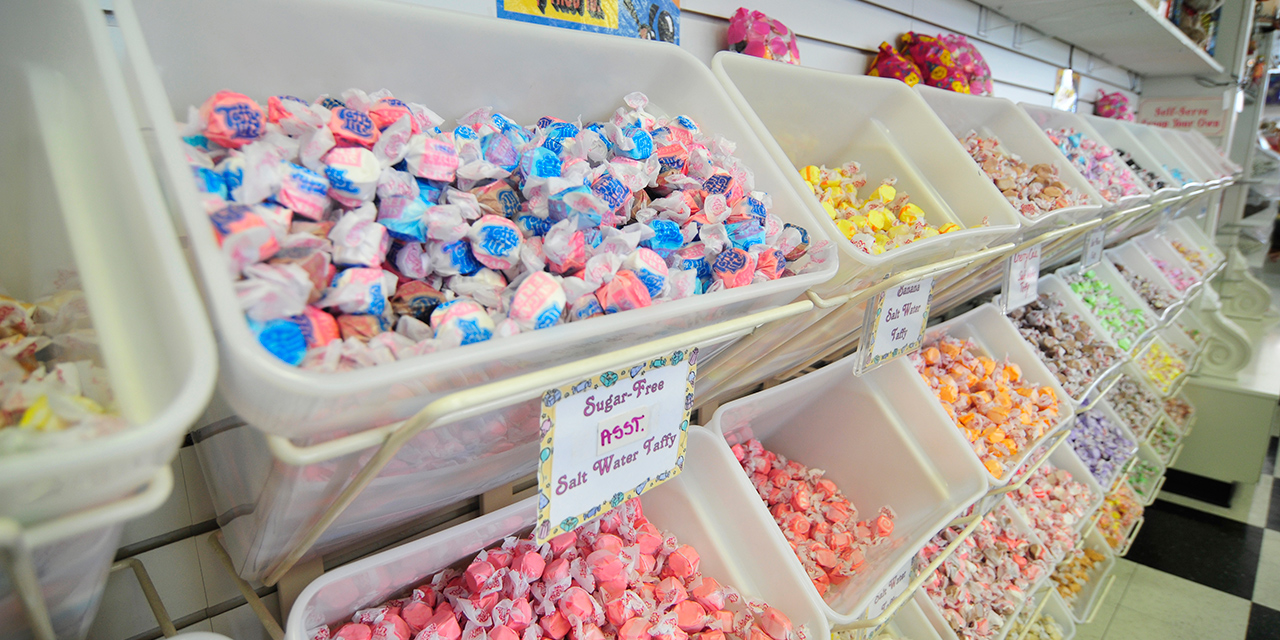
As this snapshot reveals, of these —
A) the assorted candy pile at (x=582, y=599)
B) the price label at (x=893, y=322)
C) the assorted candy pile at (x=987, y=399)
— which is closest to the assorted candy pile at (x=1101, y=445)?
the assorted candy pile at (x=987, y=399)

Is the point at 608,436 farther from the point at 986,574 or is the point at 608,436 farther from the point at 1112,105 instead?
the point at 1112,105

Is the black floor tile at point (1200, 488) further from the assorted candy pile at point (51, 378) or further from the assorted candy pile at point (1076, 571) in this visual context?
the assorted candy pile at point (51, 378)

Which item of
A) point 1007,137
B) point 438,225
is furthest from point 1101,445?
point 438,225

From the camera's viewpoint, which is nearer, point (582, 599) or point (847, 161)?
point (582, 599)

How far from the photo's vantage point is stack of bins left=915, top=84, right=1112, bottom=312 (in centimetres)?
153

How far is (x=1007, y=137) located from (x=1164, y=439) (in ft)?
8.74

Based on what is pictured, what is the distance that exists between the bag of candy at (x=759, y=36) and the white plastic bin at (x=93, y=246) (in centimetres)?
121

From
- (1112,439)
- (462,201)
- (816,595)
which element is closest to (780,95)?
(462,201)

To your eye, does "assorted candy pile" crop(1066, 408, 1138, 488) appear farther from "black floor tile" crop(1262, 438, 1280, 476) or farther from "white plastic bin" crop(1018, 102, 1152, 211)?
"black floor tile" crop(1262, 438, 1280, 476)

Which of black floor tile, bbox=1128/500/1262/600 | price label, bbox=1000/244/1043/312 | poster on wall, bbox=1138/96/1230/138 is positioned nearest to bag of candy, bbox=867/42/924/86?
price label, bbox=1000/244/1043/312

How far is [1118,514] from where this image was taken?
2.89 m

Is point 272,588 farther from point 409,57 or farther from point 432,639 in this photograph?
point 409,57

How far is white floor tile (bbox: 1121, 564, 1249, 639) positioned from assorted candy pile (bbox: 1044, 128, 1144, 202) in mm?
1856

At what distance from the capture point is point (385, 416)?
0.49 meters
